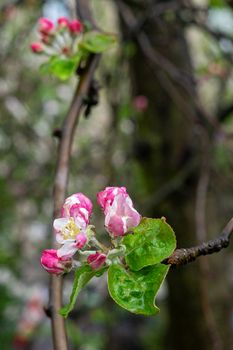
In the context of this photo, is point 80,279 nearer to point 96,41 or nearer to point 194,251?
point 194,251

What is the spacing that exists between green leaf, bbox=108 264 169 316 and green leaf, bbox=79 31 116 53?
61cm

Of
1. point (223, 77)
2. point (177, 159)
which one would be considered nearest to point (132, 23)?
point (177, 159)

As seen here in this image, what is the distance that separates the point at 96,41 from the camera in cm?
126

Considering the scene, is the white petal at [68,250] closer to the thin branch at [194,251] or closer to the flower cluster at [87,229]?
the flower cluster at [87,229]

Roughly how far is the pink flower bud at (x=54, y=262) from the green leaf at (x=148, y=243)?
82 mm

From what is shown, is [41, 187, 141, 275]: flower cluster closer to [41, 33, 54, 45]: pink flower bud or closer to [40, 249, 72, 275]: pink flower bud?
[40, 249, 72, 275]: pink flower bud

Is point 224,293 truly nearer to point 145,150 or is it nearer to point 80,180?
point 145,150

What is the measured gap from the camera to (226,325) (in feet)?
8.51

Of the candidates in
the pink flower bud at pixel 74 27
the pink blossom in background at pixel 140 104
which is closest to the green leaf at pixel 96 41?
the pink flower bud at pixel 74 27

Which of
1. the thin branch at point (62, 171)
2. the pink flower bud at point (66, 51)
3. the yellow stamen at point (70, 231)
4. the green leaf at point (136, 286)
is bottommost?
the thin branch at point (62, 171)

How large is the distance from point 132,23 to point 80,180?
235cm

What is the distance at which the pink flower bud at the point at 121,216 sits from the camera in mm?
755

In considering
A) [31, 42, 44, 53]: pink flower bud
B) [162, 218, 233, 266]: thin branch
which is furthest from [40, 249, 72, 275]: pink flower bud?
[31, 42, 44, 53]: pink flower bud

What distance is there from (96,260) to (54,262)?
0.22ft
